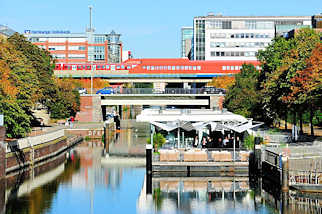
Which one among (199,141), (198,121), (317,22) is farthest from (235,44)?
(199,141)

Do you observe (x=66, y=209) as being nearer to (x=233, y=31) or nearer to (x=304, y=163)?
(x=304, y=163)

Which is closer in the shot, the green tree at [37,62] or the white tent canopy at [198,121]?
the white tent canopy at [198,121]

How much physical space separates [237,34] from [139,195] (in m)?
128

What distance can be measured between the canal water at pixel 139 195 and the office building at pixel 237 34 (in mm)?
114257

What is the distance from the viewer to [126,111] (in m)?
161

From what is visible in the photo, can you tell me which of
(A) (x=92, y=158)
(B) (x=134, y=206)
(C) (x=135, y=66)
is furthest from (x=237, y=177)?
(C) (x=135, y=66)

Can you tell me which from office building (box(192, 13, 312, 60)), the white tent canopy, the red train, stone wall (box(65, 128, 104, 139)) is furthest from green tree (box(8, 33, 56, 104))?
office building (box(192, 13, 312, 60))

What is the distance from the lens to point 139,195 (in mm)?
38719

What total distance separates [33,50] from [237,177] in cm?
3957

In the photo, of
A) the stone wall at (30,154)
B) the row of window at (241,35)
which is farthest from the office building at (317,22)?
the stone wall at (30,154)

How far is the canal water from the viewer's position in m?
33.9

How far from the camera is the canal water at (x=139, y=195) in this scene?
33906 millimetres

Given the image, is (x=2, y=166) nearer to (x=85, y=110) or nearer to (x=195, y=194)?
(x=195, y=194)

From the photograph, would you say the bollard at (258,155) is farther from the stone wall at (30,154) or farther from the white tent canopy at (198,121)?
the stone wall at (30,154)
